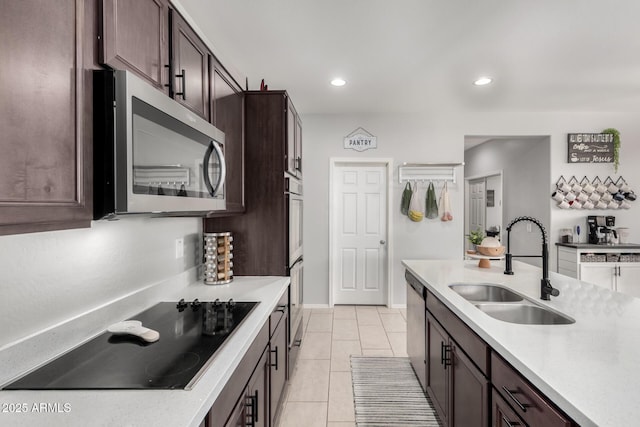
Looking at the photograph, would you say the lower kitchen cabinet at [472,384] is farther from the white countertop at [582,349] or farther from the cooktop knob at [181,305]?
the cooktop knob at [181,305]

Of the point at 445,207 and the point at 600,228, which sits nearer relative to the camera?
the point at 600,228

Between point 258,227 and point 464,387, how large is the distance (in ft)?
5.34

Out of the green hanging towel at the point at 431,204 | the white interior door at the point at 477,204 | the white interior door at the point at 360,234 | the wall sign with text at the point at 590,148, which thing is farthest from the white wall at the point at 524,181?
the white interior door at the point at 360,234

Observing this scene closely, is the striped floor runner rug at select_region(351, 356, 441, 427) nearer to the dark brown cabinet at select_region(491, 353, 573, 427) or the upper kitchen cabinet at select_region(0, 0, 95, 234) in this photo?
the dark brown cabinet at select_region(491, 353, 573, 427)

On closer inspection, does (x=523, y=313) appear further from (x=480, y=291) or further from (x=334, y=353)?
(x=334, y=353)

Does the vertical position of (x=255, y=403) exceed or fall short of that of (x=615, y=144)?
it falls short

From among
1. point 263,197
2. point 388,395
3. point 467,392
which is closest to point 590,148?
point 388,395

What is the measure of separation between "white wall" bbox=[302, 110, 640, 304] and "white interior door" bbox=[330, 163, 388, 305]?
0.59 feet

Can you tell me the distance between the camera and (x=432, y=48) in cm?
266

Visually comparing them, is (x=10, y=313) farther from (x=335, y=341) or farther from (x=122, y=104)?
(x=335, y=341)

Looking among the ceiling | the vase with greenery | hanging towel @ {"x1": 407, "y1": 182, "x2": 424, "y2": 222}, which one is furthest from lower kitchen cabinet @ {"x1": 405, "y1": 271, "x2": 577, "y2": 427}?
the vase with greenery

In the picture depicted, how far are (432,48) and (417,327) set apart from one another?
225 centimetres

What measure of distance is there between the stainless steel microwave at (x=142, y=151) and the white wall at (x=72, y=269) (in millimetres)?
348

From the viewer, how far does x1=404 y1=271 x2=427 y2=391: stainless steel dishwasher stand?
236 centimetres
